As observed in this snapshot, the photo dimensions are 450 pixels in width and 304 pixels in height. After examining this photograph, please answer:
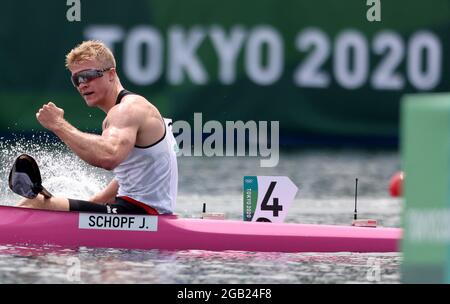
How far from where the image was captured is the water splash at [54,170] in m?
9.79

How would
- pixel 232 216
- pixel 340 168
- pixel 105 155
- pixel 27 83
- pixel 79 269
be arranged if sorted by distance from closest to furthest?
pixel 79 269 → pixel 105 155 → pixel 232 216 → pixel 27 83 → pixel 340 168

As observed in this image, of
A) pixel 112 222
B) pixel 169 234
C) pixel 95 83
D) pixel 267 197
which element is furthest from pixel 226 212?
pixel 95 83

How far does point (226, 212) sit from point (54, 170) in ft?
5.20

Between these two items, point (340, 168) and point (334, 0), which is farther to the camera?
point (340, 168)

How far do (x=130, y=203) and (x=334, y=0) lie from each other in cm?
542

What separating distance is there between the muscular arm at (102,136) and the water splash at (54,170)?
166 centimetres

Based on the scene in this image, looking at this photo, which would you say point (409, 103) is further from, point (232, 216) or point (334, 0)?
point (334, 0)

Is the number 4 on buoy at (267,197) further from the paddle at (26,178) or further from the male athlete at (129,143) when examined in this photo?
the paddle at (26,178)

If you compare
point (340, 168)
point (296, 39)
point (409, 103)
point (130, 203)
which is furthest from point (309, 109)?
point (409, 103)

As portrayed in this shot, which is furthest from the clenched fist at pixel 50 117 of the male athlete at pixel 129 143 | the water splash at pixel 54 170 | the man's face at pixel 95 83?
the water splash at pixel 54 170

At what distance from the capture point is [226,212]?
11672 mm

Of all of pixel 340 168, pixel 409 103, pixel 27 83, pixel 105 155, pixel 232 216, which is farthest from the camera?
pixel 340 168

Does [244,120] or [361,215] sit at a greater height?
[244,120]

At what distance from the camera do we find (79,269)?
7.50m
